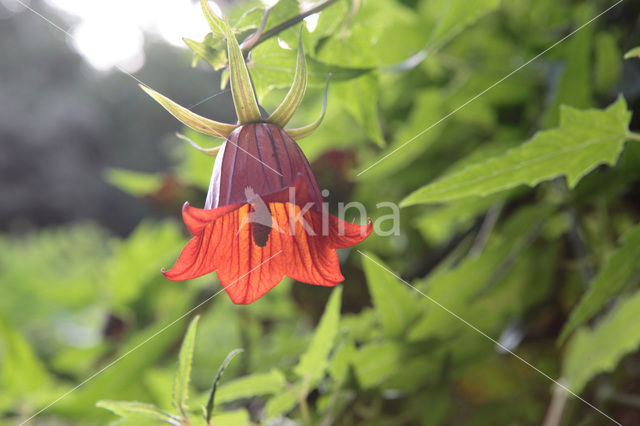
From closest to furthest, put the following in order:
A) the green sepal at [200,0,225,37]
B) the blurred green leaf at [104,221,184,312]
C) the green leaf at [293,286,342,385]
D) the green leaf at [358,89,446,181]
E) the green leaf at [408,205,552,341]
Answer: the green sepal at [200,0,225,37], the green leaf at [293,286,342,385], the green leaf at [408,205,552,341], the green leaf at [358,89,446,181], the blurred green leaf at [104,221,184,312]

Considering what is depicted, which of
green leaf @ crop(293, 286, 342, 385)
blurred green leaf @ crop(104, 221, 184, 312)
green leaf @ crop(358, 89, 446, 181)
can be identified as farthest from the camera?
blurred green leaf @ crop(104, 221, 184, 312)

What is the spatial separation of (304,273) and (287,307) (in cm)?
61

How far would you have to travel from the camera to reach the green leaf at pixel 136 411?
29cm

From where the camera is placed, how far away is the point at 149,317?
2.71 ft

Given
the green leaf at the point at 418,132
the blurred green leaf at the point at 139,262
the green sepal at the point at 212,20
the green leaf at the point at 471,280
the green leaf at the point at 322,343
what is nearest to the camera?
the green sepal at the point at 212,20

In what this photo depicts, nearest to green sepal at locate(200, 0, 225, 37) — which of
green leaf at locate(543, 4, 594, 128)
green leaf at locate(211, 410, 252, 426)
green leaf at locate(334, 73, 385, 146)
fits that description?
green leaf at locate(334, 73, 385, 146)

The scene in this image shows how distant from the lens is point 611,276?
0.37 metres

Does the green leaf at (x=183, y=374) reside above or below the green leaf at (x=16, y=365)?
below

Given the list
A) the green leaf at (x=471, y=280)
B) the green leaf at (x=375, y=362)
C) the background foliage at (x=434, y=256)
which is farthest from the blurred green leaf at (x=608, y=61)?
the green leaf at (x=375, y=362)

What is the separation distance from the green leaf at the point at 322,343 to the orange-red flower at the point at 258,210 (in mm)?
64

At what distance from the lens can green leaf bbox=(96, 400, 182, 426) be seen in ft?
0.95

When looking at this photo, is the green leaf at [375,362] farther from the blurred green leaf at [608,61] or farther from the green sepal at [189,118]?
the blurred green leaf at [608,61]

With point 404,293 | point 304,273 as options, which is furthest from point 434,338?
point 304,273

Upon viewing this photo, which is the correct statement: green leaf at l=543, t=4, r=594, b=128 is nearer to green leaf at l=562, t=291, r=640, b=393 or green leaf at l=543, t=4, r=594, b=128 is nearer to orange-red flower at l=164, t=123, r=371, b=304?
green leaf at l=562, t=291, r=640, b=393
